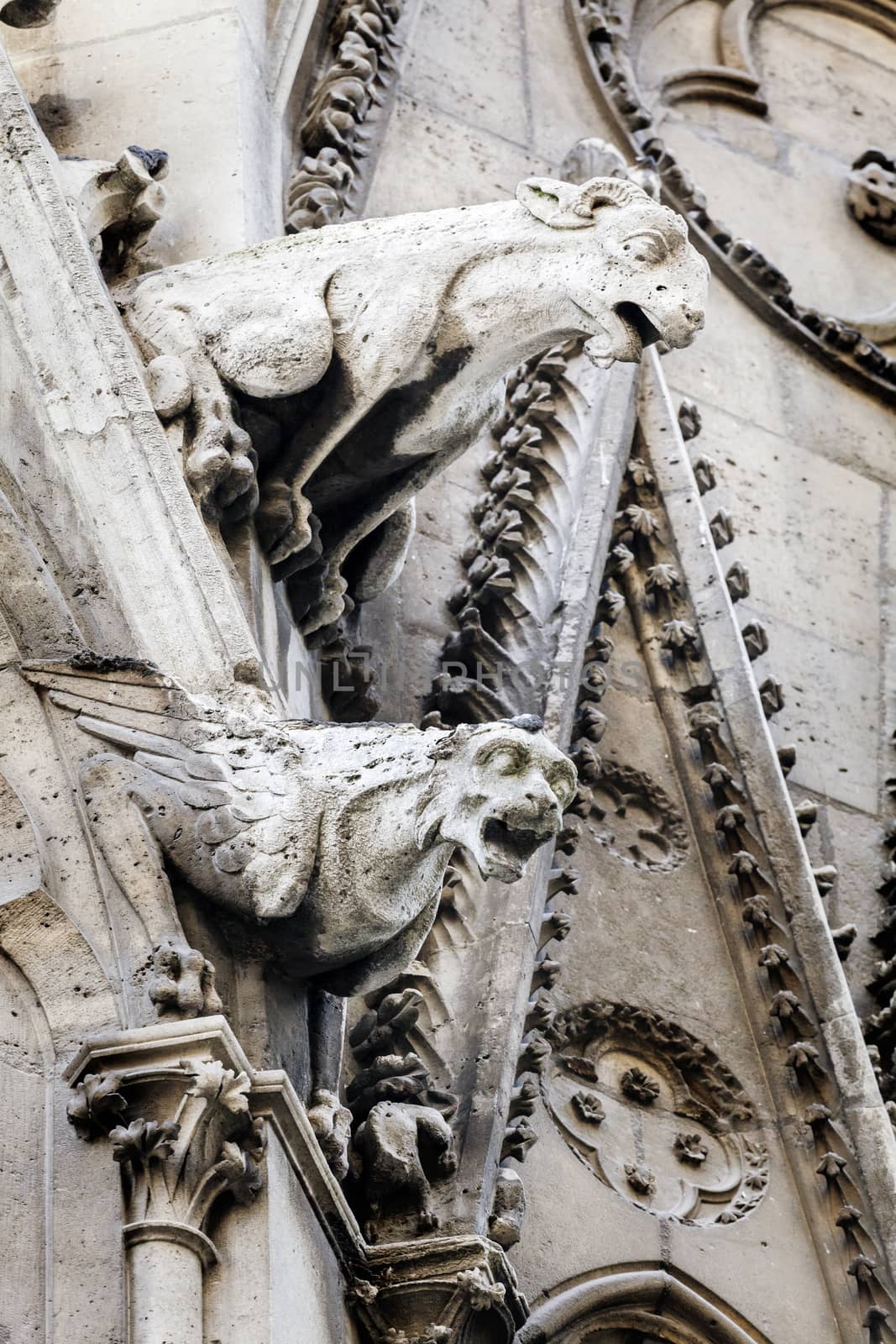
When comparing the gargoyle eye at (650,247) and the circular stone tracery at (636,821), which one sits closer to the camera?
the gargoyle eye at (650,247)

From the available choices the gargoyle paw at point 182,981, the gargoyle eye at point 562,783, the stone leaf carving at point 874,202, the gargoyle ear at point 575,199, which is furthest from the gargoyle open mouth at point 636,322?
the stone leaf carving at point 874,202

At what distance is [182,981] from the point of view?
13.3 ft

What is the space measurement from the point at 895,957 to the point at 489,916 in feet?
4.51

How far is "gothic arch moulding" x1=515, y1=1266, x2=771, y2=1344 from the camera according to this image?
16.7 ft

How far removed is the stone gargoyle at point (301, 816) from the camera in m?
4.15

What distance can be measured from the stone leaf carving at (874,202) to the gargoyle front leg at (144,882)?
5.07 meters

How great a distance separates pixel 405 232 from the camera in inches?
210

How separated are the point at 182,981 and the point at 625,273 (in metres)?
1.71

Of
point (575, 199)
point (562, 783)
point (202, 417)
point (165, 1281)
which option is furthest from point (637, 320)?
point (165, 1281)

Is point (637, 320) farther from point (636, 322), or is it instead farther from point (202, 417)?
point (202, 417)

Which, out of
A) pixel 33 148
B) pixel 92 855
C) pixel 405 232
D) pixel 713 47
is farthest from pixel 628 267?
pixel 713 47

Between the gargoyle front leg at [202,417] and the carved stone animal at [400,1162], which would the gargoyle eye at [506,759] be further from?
the gargoyle front leg at [202,417]

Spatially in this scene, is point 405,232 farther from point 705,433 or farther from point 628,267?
point 705,433

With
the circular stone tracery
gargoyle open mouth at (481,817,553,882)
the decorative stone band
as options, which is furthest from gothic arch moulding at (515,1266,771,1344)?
the decorative stone band
